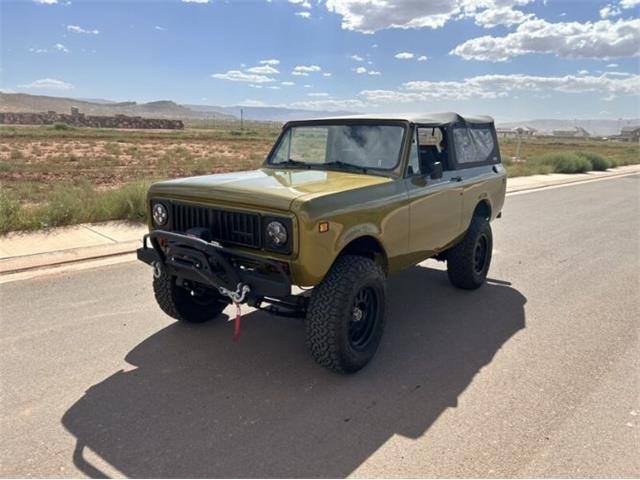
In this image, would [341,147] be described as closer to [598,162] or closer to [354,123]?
[354,123]

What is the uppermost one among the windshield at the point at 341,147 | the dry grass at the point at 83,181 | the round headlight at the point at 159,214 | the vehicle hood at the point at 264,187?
the windshield at the point at 341,147

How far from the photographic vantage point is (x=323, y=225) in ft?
11.3

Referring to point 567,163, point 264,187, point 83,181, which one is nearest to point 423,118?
point 264,187

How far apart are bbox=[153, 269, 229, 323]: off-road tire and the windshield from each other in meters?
1.52

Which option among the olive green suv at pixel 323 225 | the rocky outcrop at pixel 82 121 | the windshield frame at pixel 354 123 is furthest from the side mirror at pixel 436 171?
the rocky outcrop at pixel 82 121

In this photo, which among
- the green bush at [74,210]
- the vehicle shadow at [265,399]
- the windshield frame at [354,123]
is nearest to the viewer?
the vehicle shadow at [265,399]

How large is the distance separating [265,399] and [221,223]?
4.10 ft

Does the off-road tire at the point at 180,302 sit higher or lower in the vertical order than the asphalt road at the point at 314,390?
higher

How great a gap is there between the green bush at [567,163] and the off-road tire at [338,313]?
73.0ft

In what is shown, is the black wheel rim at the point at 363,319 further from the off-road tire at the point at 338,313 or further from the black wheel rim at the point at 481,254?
the black wheel rim at the point at 481,254

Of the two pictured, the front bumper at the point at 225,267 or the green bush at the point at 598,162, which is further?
the green bush at the point at 598,162

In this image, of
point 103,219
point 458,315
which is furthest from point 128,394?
point 103,219

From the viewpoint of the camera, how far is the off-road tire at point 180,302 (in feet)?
14.5

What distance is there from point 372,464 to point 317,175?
7.76ft
